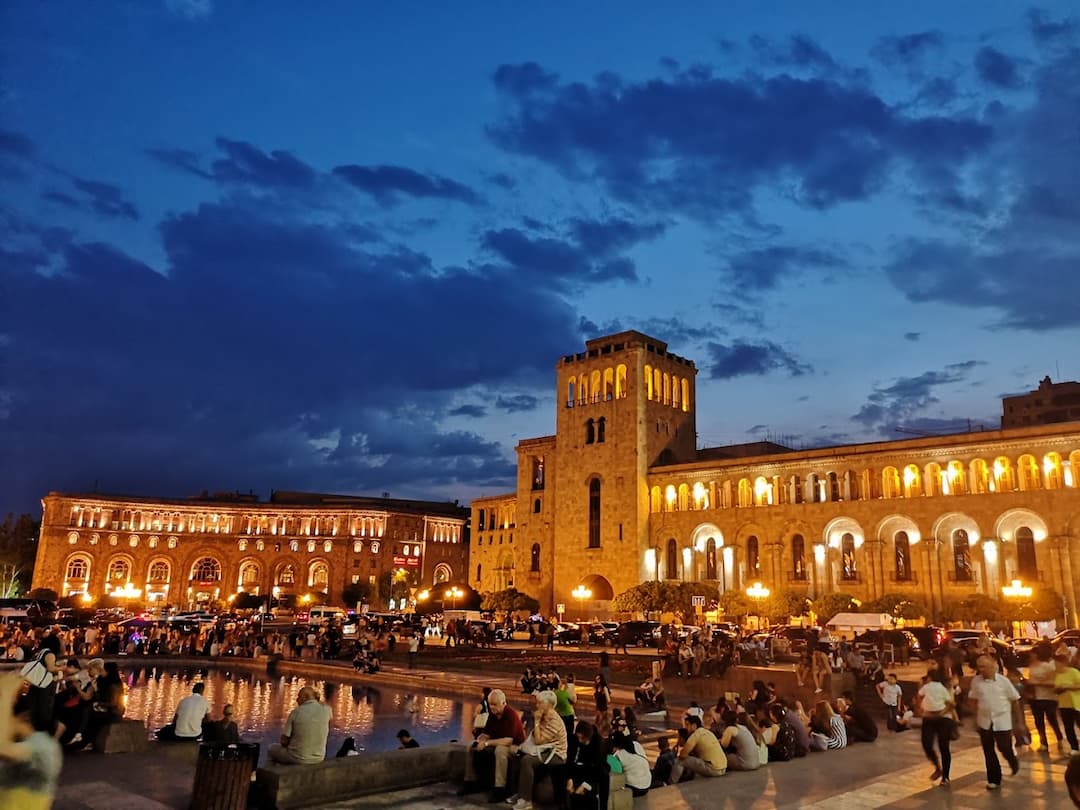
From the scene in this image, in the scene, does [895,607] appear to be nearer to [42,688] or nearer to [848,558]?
[848,558]

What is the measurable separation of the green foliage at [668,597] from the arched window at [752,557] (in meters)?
2.97

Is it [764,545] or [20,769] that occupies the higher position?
[764,545]

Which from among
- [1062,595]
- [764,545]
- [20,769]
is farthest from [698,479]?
[20,769]

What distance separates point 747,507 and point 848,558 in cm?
655

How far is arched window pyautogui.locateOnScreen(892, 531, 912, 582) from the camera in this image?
144ft

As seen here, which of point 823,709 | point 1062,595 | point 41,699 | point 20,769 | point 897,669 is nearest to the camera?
point 20,769

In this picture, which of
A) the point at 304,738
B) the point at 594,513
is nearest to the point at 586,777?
the point at 304,738

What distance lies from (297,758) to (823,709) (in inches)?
315

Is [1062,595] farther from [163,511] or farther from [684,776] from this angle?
[163,511]

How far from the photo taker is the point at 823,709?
12.6m

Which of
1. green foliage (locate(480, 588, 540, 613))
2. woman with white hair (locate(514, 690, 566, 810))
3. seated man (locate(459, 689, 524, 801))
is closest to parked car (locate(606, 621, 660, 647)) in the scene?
green foliage (locate(480, 588, 540, 613))

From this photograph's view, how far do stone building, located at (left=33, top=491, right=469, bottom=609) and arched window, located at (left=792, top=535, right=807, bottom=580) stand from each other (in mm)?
47016

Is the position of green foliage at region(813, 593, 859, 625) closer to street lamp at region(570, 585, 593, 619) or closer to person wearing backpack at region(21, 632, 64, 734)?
street lamp at region(570, 585, 593, 619)

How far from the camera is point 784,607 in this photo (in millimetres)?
42625
